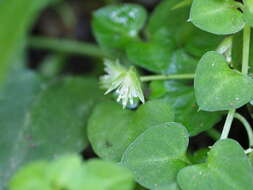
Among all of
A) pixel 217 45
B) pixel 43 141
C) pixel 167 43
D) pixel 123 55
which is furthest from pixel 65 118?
pixel 217 45

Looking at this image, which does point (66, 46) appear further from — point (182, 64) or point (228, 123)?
point (228, 123)

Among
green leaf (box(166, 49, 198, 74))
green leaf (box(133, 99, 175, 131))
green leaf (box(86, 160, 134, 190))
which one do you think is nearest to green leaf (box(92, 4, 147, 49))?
green leaf (box(166, 49, 198, 74))

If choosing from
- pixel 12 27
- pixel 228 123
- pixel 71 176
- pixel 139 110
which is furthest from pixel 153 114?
pixel 12 27

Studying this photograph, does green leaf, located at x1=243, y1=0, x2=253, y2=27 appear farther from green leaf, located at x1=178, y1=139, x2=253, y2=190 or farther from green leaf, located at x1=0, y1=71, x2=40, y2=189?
green leaf, located at x1=0, y1=71, x2=40, y2=189

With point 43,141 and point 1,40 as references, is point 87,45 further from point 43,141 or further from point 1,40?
point 43,141

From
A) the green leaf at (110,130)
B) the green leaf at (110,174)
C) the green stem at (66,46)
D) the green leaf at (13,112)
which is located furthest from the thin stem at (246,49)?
the green stem at (66,46)

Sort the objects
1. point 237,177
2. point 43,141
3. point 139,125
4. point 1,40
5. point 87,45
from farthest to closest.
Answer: point 87,45 → point 1,40 → point 43,141 → point 139,125 → point 237,177
